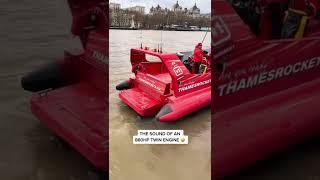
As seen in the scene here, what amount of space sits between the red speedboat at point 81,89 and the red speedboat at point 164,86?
10 cm

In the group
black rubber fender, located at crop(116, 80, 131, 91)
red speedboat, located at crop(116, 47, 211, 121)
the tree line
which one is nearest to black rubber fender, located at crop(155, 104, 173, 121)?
red speedboat, located at crop(116, 47, 211, 121)

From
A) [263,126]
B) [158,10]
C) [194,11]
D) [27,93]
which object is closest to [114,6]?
[158,10]

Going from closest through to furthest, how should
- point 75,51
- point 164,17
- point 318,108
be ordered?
1. point 164,17
2. point 75,51
3. point 318,108

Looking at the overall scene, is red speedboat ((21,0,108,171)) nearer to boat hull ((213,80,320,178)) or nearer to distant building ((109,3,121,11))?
distant building ((109,3,121,11))

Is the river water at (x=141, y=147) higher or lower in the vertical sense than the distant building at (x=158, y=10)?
lower

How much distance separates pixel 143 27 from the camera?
1217 millimetres

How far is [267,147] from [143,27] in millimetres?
625

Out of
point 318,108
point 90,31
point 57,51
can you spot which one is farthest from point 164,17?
point 318,108

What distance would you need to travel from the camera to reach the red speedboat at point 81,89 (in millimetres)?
1232

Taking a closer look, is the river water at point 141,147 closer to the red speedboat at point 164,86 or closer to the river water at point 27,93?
the red speedboat at point 164,86

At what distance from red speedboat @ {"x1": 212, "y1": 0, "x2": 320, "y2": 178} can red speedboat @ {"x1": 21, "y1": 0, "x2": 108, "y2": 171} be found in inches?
15.0

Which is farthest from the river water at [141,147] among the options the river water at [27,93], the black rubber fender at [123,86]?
the river water at [27,93]

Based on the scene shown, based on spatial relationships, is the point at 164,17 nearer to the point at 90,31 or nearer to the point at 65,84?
the point at 90,31

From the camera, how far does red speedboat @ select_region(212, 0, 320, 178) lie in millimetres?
1238
